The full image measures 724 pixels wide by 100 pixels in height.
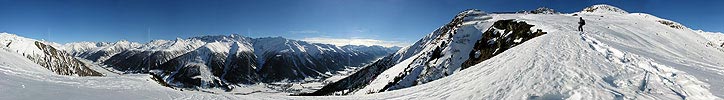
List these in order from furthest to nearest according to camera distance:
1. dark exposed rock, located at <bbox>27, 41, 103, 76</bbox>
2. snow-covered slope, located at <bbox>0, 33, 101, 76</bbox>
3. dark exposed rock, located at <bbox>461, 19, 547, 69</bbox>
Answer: dark exposed rock, located at <bbox>27, 41, 103, 76</bbox>
snow-covered slope, located at <bbox>0, 33, 101, 76</bbox>
dark exposed rock, located at <bbox>461, 19, 547, 69</bbox>

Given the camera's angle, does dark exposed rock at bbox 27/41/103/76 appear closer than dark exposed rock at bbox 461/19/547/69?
No

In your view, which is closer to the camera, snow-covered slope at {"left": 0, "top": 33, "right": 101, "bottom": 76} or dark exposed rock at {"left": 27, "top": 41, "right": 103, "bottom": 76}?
snow-covered slope at {"left": 0, "top": 33, "right": 101, "bottom": 76}

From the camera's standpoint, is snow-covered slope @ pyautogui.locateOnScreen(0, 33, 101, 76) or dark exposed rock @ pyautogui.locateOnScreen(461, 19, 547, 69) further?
snow-covered slope @ pyautogui.locateOnScreen(0, 33, 101, 76)

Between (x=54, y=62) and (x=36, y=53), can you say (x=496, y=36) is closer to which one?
(x=36, y=53)

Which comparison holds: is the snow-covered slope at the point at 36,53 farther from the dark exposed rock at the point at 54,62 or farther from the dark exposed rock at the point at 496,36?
the dark exposed rock at the point at 496,36

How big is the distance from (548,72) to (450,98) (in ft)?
12.9

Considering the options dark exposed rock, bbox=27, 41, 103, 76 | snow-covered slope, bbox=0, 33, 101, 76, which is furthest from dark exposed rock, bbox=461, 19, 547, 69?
dark exposed rock, bbox=27, 41, 103, 76

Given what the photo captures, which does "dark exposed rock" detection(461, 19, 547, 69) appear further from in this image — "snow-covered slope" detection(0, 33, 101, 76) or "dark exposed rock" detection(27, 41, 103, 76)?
"dark exposed rock" detection(27, 41, 103, 76)

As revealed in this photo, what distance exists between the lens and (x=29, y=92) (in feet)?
42.1

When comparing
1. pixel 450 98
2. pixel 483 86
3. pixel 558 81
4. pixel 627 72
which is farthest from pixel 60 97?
pixel 627 72

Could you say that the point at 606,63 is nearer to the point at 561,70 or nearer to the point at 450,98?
the point at 561,70

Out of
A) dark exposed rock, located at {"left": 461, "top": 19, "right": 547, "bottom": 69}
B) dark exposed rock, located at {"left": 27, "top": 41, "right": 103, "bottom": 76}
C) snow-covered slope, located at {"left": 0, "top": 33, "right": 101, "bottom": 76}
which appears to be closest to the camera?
dark exposed rock, located at {"left": 461, "top": 19, "right": 547, "bottom": 69}

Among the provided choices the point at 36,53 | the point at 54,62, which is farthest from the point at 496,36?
the point at 54,62

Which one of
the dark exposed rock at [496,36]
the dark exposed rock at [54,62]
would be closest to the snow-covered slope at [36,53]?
the dark exposed rock at [54,62]
